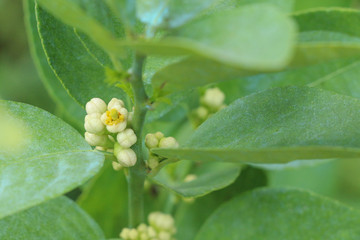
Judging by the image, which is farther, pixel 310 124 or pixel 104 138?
pixel 104 138

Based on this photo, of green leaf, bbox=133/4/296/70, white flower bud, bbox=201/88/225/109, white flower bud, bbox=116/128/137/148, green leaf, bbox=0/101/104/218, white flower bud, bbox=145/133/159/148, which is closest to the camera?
green leaf, bbox=133/4/296/70

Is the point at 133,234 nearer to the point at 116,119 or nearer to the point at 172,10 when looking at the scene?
the point at 116,119

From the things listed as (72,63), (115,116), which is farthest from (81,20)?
(72,63)

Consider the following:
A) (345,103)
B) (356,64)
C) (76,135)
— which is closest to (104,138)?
(76,135)

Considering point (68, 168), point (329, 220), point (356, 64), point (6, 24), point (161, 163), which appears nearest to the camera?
point (68, 168)

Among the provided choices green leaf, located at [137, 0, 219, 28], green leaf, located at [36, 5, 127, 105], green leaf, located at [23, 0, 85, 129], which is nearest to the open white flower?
green leaf, located at [36, 5, 127, 105]

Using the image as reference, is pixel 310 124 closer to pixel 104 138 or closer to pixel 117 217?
pixel 104 138

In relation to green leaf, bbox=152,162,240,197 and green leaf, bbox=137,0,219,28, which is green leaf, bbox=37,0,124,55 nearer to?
green leaf, bbox=137,0,219,28

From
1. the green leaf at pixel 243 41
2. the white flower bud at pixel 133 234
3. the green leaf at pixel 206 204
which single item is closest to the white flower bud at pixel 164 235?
the white flower bud at pixel 133 234
